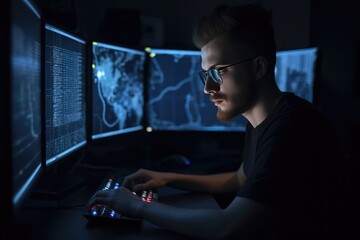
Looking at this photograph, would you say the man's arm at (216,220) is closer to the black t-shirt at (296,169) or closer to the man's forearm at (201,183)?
the black t-shirt at (296,169)

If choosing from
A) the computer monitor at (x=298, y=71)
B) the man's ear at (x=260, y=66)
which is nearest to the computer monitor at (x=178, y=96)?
the computer monitor at (x=298, y=71)

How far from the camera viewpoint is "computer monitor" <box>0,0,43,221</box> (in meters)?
0.66

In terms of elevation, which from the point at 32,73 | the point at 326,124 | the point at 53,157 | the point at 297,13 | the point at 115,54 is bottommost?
the point at 53,157

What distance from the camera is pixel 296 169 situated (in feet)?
3.05

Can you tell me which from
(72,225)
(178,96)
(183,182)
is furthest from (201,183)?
(178,96)

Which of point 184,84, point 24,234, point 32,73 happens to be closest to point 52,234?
point 24,234

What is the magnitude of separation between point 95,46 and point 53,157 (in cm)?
54

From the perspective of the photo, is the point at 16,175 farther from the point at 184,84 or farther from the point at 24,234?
the point at 184,84

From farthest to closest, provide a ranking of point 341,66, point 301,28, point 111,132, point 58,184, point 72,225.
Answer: point 301,28 → point 341,66 → point 111,132 → point 58,184 → point 72,225

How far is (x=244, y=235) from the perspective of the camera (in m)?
0.91

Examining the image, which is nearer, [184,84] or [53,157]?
[53,157]

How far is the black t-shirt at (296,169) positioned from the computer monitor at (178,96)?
957 millimetres

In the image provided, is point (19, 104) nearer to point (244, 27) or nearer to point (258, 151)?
point (258, 151)

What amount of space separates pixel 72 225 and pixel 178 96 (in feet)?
3.47
